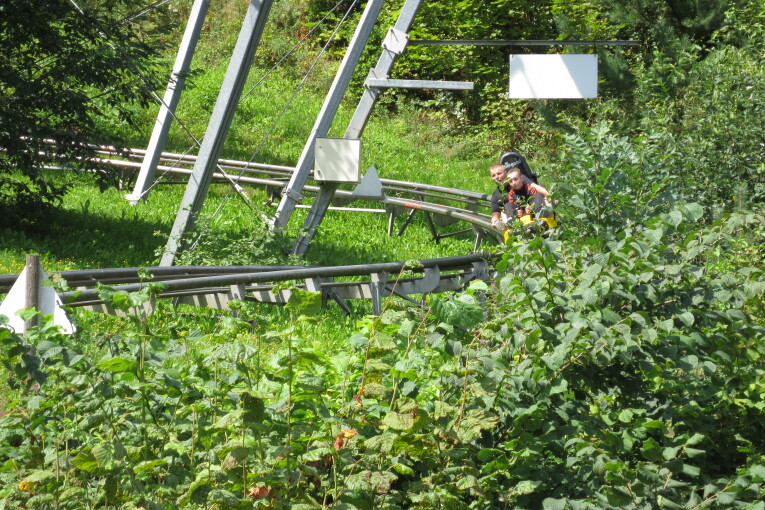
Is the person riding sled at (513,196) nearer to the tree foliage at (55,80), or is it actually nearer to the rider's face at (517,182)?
the rider's face at (517,182)

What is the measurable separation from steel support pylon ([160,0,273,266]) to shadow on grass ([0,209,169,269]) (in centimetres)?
32

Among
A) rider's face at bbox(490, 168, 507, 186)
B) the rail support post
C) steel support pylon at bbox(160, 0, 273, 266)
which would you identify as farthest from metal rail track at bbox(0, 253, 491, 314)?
steel support pylon at bbox(160, 0, 273, 266)

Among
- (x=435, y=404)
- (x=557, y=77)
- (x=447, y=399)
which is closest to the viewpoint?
(x=435, y=404)

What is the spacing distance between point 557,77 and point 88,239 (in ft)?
20.0

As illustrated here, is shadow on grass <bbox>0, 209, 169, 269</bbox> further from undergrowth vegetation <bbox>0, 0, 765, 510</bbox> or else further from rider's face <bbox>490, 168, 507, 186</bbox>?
undergrowth vegetation <bbox>0, 0, 765, 510</bbox>

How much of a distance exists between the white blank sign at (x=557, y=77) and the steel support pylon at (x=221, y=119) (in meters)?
3.08

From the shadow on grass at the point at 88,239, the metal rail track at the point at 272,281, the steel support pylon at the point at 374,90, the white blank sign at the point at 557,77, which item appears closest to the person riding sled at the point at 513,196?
the metal rail track at the point at 272,281

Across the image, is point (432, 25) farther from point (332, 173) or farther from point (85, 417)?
point (85, 417)

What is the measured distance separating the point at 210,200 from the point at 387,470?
15.1m

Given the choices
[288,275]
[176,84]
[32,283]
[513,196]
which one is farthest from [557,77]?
[32,283]

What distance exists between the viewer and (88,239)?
13.6 m

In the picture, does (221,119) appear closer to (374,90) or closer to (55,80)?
(374,90)

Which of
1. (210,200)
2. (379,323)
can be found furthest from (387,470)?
(210,200)

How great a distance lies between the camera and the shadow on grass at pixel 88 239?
41.1ft
